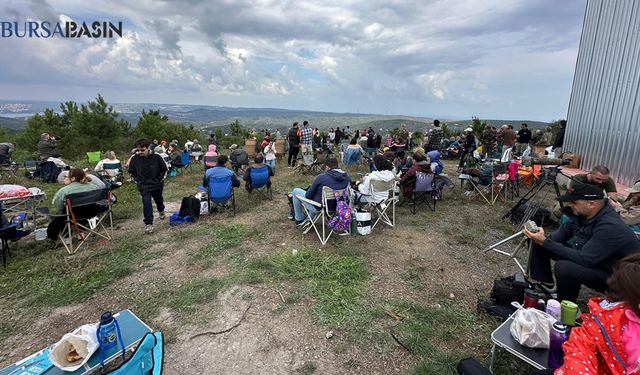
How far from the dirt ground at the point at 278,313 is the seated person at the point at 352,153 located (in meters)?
5.90

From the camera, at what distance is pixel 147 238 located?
493 centimetres

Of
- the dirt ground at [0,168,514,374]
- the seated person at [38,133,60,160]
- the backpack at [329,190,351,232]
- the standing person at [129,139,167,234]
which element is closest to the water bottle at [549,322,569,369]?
the dirt ground at [0,168,514,374]

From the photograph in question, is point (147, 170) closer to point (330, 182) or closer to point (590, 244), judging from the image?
point (330, 182)

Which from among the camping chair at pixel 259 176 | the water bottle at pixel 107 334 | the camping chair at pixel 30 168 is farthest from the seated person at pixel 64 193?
the camping chair at pixel 30 168

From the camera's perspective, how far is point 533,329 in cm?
208

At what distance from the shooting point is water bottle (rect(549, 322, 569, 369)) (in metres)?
1.88

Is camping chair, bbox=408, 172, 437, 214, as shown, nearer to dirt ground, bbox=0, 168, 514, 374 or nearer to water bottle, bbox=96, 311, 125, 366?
dirt ground, bbox=0, 168, 514, 374

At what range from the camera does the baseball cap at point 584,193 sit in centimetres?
248

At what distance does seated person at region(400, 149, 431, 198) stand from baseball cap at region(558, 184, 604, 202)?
345cm

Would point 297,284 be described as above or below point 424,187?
below

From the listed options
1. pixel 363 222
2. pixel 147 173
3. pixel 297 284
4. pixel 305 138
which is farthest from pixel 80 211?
pixel 305 138

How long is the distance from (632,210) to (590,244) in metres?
1.95

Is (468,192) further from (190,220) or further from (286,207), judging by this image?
(190,220)

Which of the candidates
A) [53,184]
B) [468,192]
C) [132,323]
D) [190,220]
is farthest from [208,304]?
[53,184]
